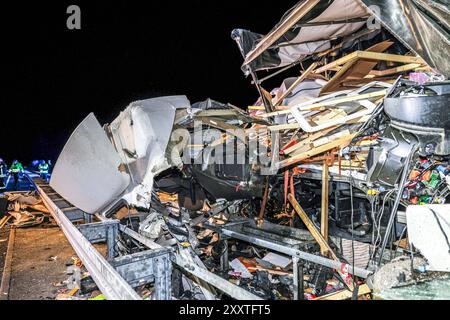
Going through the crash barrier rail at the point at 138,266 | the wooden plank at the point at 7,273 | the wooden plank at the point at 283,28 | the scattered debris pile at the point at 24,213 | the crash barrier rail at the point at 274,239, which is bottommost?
the scattered debris pile at the point at 24,213

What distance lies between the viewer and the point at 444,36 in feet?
7.65

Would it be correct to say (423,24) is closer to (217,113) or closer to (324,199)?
(217,113)

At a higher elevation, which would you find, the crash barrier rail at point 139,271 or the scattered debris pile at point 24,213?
the crash barrier rail at point 139,271

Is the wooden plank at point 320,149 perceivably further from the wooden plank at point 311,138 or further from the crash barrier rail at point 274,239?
the crash barrier rail at point 274,239

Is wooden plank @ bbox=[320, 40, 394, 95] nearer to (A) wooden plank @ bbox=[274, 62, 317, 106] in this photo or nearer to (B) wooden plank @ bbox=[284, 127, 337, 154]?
(A) wooden plank @ bbox=[274, 62, 317, 106]

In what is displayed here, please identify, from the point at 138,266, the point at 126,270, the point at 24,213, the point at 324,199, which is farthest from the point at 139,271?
the point at 24,213

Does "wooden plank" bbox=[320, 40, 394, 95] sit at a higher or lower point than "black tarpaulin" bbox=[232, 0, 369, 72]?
lower

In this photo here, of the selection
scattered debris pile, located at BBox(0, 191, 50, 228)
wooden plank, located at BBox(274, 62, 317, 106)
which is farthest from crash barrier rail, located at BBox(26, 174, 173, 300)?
scattered debris pile, located at BBox(0, 191, 50, 228)

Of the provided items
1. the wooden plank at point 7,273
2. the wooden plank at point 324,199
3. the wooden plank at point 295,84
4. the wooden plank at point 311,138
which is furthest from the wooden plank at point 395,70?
the wooden plank at point 7,273

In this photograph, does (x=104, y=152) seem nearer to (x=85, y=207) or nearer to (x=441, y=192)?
(x=85, y=207)

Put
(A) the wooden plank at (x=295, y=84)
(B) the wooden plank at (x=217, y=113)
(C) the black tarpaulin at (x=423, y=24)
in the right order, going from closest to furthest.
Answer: (C) the black tarpaulin at (x=423, y=24) → (B) the wooden plank at (x=217, y=113) → (A) the wooden plank at (x=295, y=84)

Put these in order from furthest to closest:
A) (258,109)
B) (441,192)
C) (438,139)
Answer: (258,109)
(441,192)
(438,139)

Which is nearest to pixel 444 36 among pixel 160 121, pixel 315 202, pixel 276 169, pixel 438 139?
pixel 438 139
